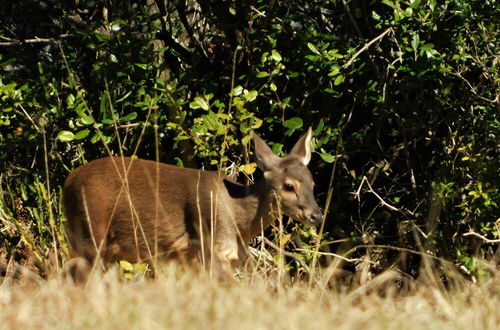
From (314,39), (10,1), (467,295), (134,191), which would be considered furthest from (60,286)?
(10,1)

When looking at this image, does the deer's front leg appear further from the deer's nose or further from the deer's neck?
the deer's nose

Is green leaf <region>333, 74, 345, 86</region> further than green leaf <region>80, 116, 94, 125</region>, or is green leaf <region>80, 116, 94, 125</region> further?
green leaf <region>80, 116, 94, 125</region>

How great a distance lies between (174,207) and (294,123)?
131 centimetres

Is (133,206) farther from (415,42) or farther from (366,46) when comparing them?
(415,42)

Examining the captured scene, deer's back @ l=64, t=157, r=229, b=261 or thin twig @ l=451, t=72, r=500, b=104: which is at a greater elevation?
thin twig @ l=451, t=72, r=500, b=104

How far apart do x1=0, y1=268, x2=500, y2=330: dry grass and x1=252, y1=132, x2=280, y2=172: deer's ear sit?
2.73 m

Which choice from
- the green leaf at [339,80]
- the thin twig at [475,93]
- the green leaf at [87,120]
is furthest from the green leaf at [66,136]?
the thin twig at [475,93]

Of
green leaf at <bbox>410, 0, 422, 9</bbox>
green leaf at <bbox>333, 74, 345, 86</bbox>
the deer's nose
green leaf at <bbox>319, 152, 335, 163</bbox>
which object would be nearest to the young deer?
the deer's nose

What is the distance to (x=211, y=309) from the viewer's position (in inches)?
148

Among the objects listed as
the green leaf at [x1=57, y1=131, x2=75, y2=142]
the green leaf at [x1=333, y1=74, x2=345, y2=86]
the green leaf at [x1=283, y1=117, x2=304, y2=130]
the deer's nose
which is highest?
the green leaf at [x1=333, y1=74, x2=345, y2=86]

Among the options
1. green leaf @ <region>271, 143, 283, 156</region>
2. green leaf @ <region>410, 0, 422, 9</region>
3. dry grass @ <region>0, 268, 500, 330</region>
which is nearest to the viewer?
dry grass @ <region>0, 268, 500, 330</region>

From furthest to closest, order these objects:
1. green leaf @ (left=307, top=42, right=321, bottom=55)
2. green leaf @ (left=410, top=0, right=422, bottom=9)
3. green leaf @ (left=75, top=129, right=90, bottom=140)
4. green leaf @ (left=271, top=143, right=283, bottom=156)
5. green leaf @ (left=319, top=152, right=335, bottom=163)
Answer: green leaf @ (left=271, top=143, right=283, bottom=156)
green leaf @ (left=319, top=152, right=335, bottom=163)
green leaf @ (left=75, top=129, right=90, bottom=140)
green leaf @ (left=307, top=42, right=321, bottom=55)
green leaf @ (left=410, top=0, right=422, bottom=9)

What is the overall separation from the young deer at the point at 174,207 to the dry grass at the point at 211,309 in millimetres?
2253

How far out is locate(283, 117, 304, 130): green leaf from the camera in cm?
772
